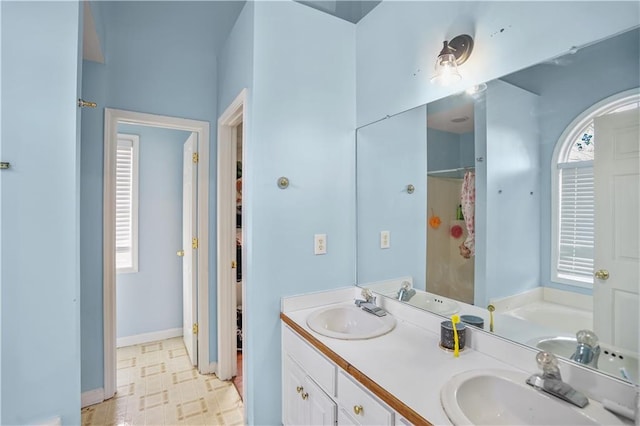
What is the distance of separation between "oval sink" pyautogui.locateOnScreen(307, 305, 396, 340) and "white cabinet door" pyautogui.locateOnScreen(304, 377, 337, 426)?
0.27 meters

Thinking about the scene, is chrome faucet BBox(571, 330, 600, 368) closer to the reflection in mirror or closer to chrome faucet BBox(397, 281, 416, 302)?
the reflection in mirror

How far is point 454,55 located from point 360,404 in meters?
1.50

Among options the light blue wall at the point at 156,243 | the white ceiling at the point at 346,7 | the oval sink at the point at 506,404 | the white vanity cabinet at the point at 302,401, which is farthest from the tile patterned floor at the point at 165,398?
the white ceiling at the point at 346,7

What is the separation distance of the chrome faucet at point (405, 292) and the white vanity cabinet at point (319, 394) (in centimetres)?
57

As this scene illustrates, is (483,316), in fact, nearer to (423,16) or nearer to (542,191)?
(542,191)

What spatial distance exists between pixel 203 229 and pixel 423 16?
6.78 feet

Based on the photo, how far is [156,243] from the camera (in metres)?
3.18

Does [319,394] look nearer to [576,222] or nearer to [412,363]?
[412,363]

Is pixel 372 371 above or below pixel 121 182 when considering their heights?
below

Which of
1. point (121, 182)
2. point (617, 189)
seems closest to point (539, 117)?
point (617, 189)

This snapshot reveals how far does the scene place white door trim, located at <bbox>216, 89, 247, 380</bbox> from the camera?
240 cm

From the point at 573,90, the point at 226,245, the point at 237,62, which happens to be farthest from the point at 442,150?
the point at 226,245

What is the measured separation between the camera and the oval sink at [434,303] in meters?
1.46

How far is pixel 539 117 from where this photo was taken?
1.14 meters
